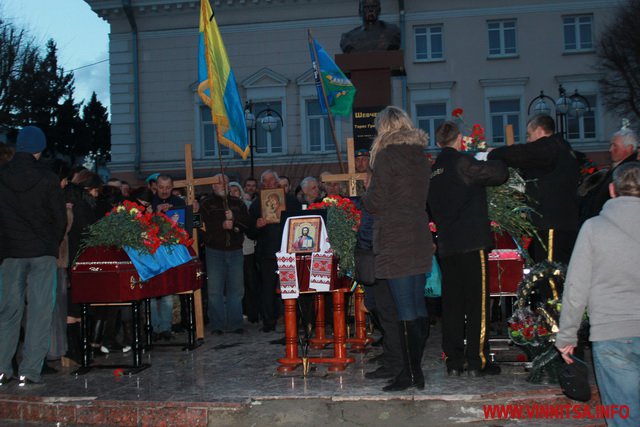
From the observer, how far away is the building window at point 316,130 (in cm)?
3016

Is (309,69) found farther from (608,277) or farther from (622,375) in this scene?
(622,375)

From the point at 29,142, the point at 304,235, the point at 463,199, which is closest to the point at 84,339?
the point at 29,142

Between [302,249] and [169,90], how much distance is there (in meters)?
25.0

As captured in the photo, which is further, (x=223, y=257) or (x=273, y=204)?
(x=223, y=257)

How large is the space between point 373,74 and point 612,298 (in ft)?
24.8

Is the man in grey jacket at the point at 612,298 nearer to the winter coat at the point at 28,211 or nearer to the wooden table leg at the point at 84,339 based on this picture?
the winter coat at the point at 28,211

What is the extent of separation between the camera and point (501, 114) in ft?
97.2

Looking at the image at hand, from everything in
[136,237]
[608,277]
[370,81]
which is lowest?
[608,277]

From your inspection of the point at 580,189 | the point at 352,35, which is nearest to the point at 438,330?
the point at 580,189

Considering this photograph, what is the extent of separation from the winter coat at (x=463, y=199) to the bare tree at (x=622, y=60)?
23046mm

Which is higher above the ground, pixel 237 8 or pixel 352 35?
pixel 237 8

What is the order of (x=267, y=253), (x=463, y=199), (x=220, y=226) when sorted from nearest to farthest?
(x=463, y=199) < (x=220, y=226) < (x=267, y=253)

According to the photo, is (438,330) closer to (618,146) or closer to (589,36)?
(618,146)

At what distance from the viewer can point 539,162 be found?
6.75 m
